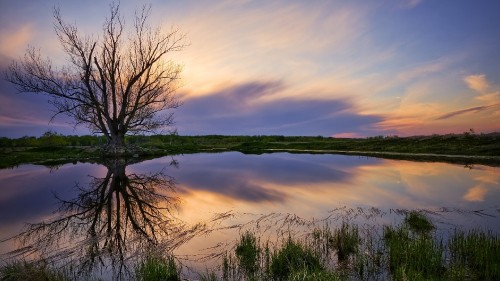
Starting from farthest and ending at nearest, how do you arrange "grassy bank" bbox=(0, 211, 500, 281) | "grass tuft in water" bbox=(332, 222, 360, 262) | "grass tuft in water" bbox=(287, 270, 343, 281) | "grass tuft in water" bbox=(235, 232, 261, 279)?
"grass tuft in water" bbox=(332, 222, 360, 262) < "grass tuft in water" bbox=(235, 232, 261, 279) < "grassy bank" bbox=(0, 211, 500, 281) < "grass tuft in water" bbox=(287, 270, 343, 281)

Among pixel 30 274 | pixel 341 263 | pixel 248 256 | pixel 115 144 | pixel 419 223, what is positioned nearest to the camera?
pixel 30 274

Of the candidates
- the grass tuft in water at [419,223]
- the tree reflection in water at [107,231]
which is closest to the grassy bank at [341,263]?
the tree reflection in water at [107,231]

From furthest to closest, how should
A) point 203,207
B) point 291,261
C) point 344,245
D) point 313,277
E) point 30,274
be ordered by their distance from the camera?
point 203,207 → point 344,245 → point 291,261 → point 30,274 → point 313,277

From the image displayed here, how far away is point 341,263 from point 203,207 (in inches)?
311

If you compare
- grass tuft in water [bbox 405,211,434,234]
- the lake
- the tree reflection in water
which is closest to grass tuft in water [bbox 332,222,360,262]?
the lake

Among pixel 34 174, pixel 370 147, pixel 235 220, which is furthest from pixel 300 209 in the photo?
pixel 370 147

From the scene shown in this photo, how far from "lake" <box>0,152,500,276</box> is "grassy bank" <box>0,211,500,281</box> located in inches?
28.5

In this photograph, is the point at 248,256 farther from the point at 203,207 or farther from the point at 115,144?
the point at 115,144

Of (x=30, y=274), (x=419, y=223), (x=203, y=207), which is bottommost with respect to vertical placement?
(x=203, y=207)

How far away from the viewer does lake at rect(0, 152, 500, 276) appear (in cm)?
912

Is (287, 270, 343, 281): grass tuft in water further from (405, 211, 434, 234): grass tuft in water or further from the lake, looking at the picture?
(405, 211, 434, 234): grass tuft in water

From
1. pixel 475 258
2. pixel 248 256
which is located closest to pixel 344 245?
pixel 248 256

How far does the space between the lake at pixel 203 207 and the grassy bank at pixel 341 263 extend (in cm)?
72

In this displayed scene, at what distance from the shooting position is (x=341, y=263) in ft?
24.5
